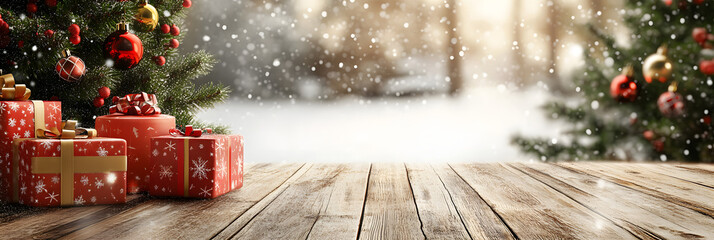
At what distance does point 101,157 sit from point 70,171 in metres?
0.08

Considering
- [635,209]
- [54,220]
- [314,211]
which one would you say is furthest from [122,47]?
[635,209]

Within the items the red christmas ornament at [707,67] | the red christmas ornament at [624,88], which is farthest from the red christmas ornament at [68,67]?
the red christmas ornament at [707,67]

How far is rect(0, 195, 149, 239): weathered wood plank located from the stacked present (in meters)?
0.05

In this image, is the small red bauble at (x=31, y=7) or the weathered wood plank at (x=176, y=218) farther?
the small red bauble at (x=31, y=7)

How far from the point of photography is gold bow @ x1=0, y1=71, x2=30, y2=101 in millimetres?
1388

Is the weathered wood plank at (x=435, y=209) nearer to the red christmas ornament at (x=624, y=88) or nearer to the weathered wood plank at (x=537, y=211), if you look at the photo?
the weathered wood plank at (x=537, y=211)

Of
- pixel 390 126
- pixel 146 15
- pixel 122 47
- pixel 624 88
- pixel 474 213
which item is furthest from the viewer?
pixel 390 126

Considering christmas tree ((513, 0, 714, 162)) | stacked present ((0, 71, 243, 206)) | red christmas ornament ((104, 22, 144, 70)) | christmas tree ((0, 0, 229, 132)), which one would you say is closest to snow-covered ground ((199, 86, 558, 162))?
christmas tree ((513, 0, 714, 162))

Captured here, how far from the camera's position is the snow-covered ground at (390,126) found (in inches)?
112

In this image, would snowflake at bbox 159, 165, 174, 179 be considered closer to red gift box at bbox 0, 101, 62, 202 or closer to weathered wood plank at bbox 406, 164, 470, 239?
red gift box at bbox 0, 101, 62, 202

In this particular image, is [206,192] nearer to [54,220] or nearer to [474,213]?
[54,220]

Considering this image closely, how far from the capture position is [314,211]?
51.4 inches

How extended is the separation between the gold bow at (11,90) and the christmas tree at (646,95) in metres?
2.05

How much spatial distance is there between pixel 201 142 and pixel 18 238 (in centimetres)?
50
